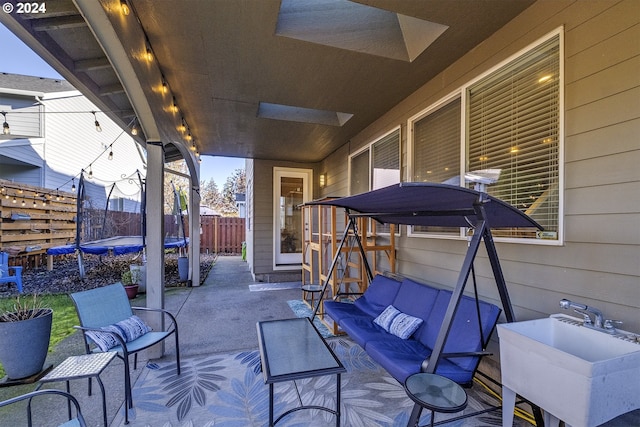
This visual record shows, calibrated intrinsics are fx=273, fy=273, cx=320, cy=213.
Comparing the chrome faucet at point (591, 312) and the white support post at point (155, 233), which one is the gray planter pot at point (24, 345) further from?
the chrome faucet at point (591, 312)

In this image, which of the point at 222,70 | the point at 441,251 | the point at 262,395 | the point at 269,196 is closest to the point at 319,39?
the point at 222,70

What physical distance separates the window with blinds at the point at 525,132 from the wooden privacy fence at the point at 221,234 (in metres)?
11.1

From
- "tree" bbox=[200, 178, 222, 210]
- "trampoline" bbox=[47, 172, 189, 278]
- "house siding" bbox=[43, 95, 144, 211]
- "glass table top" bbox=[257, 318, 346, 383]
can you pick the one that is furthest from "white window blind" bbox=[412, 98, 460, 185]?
"tree" bbox=[200, 178, 222, 210]

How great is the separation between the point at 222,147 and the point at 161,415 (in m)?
4.96

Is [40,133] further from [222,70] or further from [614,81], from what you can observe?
[614,81]

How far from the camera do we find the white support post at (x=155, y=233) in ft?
9.71

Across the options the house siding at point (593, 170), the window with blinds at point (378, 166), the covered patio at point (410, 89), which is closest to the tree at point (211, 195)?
the window with blinds at point (378, 166)

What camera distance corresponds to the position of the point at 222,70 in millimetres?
2920

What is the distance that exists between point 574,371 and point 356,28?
2.91 m

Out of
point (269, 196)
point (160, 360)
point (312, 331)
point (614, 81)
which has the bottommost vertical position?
point (160, 360)

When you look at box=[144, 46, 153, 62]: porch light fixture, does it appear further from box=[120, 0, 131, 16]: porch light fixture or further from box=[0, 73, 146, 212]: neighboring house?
box=[0, 73, 146, 212]: neighboring house

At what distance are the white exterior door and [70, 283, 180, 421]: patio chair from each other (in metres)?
4.36

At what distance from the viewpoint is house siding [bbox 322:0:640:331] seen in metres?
1.55

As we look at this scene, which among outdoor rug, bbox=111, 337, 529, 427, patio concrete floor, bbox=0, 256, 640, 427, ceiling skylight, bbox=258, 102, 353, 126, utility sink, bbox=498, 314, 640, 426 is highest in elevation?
ceiling skylight, bbox=258, 102, 353, 126
